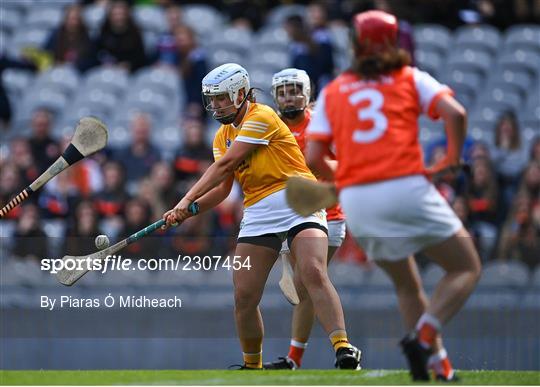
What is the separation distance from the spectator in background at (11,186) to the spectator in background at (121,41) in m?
3.21

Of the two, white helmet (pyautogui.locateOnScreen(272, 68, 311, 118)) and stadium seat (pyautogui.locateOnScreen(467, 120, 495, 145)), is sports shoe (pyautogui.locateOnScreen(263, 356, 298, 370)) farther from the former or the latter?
stadium seat (pyautogui.locateOnScreen(467, 120, 495, 145))

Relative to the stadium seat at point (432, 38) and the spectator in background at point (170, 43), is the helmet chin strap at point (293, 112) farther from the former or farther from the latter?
the spectator in background at point (170, 43)

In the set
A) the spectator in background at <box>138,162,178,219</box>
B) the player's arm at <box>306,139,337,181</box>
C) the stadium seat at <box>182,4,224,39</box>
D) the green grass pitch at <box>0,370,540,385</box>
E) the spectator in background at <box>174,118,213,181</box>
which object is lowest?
the green grass pitch at <box>0,370,540,385</box>

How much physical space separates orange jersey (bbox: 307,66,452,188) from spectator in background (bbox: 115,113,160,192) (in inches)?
330

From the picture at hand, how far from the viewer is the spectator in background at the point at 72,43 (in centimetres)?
1788

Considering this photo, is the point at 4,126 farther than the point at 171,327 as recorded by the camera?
Yes

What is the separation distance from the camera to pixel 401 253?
729 cm

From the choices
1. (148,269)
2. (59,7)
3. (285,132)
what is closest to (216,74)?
(285,132)

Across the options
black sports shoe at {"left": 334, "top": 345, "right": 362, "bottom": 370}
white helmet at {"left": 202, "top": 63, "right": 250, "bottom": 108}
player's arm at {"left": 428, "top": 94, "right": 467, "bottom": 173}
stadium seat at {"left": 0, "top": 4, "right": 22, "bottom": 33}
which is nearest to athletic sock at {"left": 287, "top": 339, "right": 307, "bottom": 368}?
black sports shoe at {"left": 334, "top": 345, "right": 362, "bottom": 370}

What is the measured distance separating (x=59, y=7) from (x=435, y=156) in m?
7.63

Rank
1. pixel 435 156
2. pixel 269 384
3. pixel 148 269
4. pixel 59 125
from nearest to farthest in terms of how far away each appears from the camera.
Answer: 1. pixel 269 384
2. pixel 148 269
3. pixel 435 156
4. pixel 59 125

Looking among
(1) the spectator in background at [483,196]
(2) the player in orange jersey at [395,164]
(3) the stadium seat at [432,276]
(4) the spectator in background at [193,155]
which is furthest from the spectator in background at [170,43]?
(2) the player in orange jersey at [395,164]

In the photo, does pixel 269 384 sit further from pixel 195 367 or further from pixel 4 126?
pixel 4 126

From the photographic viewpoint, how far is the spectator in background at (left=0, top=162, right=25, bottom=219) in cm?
1498
